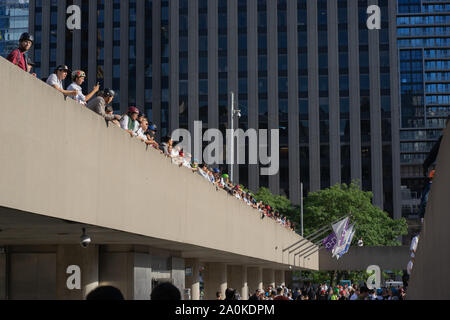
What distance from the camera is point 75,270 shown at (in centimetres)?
1708

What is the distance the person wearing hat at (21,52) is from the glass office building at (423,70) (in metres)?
136

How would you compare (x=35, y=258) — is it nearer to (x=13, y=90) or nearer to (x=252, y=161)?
(x=13, y=90)

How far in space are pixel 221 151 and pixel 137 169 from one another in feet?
236

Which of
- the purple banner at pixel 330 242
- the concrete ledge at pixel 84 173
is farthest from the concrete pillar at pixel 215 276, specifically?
the concrete ledge at pixel 84 173

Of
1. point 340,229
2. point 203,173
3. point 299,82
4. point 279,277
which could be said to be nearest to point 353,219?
point 279,277

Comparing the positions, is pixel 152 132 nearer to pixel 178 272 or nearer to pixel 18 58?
pixel 18 58

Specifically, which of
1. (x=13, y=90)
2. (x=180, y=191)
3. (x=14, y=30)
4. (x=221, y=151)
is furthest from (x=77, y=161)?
(x=14, y=30)

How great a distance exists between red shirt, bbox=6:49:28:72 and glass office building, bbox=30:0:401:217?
3015 inches

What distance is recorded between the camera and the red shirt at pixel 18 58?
10.5 meters

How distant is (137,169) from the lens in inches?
598

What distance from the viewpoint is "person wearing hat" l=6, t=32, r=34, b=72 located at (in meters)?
10.4

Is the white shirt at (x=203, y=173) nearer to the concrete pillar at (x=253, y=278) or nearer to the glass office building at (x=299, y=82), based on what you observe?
the concrete pillar at (x=253, y=278)

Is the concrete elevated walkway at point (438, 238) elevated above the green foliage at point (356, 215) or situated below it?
below

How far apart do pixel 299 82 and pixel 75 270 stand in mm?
74905
